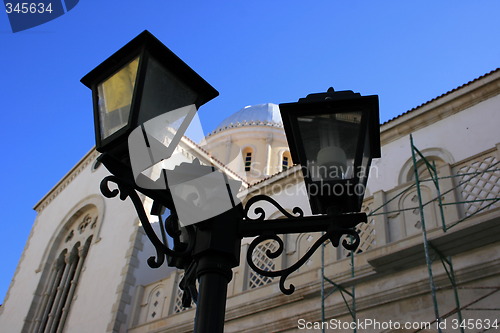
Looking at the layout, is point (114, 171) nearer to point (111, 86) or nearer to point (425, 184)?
point (111, 86)

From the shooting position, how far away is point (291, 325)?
8641 mm

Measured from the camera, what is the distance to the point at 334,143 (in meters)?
2.92

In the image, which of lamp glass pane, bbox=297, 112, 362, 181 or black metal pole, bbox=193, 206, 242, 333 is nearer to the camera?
black metal pole, bbox=193, 206, 242, 333

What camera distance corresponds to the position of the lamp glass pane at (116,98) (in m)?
2.91

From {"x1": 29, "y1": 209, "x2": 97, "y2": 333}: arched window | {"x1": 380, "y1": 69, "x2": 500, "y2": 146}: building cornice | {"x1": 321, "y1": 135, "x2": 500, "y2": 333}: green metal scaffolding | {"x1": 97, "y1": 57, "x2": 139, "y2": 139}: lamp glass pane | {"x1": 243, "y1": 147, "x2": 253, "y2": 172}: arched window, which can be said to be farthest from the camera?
{"x1": 243, "y1": 147, "x2": 253, "y2": 172}: arched window

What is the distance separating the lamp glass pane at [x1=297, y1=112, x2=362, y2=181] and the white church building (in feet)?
7.03

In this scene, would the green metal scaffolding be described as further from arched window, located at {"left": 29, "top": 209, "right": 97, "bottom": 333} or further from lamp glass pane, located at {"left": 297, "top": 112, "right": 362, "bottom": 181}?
arched window, located at {"left": 29, "top": 209, "right": 97, "bottom": 333}

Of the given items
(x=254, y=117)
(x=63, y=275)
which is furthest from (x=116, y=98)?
(x=254, y=117)

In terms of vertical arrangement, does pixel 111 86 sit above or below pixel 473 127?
below

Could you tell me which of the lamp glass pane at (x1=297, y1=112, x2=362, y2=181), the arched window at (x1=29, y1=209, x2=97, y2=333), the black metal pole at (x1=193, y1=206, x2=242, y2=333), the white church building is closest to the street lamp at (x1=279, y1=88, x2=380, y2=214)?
the lamp glass pane at (x1=297, y1=112, x2=362, y2=181)

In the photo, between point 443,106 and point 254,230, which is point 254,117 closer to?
point 443,106

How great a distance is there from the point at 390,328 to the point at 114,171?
569 centimetres

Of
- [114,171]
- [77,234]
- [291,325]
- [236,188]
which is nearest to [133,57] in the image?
[114,171]

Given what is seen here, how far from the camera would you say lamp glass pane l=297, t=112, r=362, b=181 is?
285 cm
